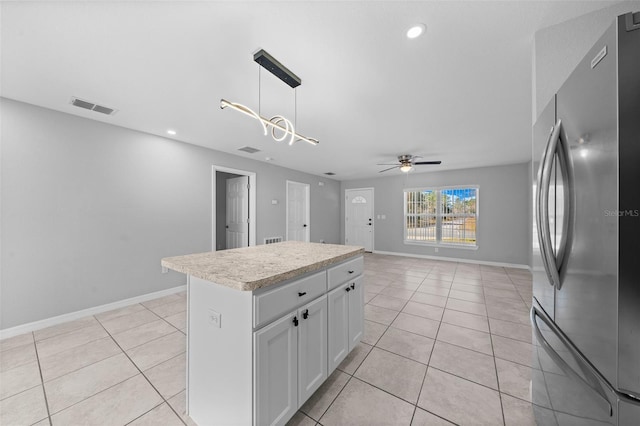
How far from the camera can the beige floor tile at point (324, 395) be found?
1500 millimetres

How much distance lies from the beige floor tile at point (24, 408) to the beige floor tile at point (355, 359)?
2.02m


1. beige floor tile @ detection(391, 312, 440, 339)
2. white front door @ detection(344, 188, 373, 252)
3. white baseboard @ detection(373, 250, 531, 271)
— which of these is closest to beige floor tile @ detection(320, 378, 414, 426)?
beige floor tile @ detection(391, 312, 440, 339)

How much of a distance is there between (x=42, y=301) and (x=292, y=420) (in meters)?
3.17

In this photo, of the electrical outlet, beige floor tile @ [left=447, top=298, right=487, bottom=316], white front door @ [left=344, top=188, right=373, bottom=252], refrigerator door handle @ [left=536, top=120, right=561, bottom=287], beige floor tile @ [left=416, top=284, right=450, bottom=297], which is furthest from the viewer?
white front door @ [left=344, top=188, right=373, bottom=252]

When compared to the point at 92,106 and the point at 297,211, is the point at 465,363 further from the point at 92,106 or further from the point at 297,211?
the point at 297,211

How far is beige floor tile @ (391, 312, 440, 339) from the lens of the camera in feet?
8.18

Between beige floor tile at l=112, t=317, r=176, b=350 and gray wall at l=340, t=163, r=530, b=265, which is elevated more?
gray wall at l=340, t=163, r=530, b=265

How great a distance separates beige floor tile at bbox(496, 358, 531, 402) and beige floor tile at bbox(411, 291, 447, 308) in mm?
1241

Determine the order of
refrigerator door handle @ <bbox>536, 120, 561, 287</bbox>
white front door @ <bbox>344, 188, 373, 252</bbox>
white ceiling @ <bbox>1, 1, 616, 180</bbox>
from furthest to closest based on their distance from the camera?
white front door @ <bbox>344, 188, 373, 252</bbox>
white ceiling @ <bbox>1, 1, 616, 180</bbox>
refrigerator door handle @ <bbox>536, 120, 561, 287</bbox>

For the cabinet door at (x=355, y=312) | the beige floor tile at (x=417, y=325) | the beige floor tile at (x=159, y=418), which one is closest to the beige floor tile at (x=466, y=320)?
the beige floor tile at (x=417, y=325)

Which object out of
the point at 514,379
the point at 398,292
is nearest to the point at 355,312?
the point at 514,379

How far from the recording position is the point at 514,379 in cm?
179

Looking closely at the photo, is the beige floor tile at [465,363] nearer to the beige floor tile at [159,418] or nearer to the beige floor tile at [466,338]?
the beige floor tile at [466,338]

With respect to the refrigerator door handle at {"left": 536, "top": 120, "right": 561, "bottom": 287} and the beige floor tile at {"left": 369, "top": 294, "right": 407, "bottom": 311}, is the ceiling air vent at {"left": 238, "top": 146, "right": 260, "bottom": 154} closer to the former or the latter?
the beige floor tile at {"left": 369, "top": 294, "right": 407, "bottom": 311}
